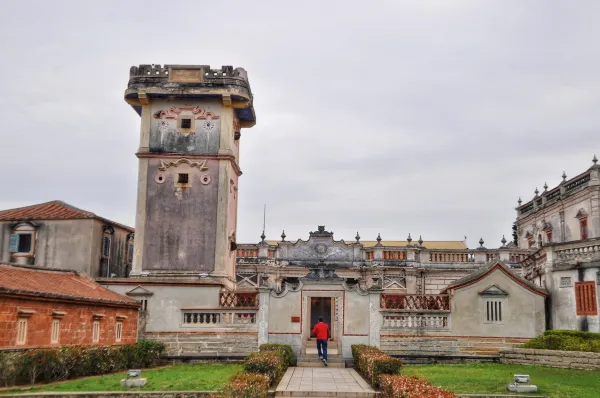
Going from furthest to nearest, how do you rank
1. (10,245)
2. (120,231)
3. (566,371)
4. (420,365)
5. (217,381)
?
(120,231) → (10,245) → (420,365) → (566,371) → (217,381)

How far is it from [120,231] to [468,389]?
63.0ft

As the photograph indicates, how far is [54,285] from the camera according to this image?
21719mm

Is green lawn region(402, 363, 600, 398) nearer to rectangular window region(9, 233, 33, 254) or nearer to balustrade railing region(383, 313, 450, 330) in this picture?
balustrade railing region(383, 313, 450, 330)

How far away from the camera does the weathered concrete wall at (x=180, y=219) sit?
2723 centimetres

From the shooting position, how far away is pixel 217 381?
18.2 metres

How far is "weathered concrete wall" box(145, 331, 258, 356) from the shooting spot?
992 inches

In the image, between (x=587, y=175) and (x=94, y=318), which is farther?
(x=587, y=175)

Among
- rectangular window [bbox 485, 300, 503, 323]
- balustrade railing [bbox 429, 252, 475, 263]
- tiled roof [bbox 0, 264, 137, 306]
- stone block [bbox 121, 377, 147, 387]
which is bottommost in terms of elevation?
stone block [bbox 121, 377, 147, 387]

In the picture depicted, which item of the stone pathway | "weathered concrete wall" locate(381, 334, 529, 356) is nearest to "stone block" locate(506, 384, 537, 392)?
the stone pathway

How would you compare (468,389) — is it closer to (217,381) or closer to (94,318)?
(217,381)

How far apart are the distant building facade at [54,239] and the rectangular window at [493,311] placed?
16223mm

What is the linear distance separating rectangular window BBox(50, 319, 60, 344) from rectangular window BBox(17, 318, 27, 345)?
4.49 ft

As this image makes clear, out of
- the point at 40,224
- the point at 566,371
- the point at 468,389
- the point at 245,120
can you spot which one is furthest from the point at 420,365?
the point at 40,224

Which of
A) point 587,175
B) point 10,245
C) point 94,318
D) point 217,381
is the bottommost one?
point 217,381
